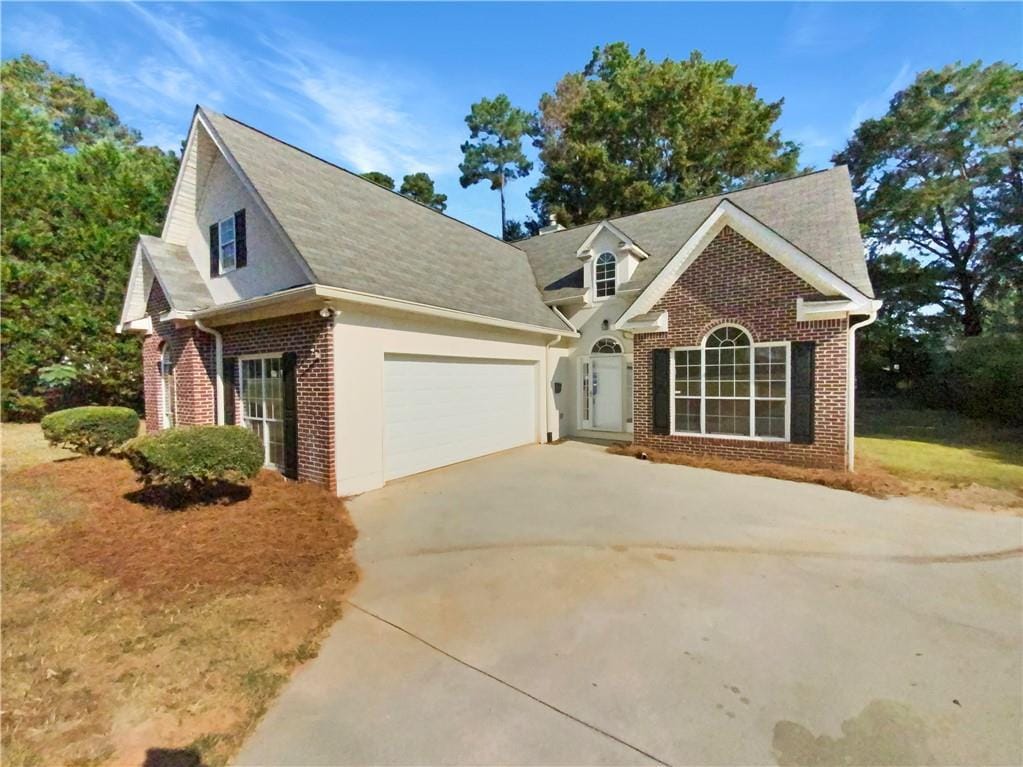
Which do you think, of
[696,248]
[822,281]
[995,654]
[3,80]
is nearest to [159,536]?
[995,654]

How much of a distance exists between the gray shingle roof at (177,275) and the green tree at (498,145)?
96.5 feet

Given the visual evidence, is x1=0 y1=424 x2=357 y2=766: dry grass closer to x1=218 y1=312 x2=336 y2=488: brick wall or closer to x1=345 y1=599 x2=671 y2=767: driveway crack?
x1=345 y1=599 x2=671 y2=767: driveway crack

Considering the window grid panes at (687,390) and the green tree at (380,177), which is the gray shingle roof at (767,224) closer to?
the window grid panes at (687,390)

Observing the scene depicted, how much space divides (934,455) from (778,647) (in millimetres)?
10194

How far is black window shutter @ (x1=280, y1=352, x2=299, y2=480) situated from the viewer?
766 centimetres

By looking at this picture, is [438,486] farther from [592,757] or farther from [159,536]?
[592,757]

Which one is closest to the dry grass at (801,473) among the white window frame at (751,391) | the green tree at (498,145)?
the white window frame at (751,391)

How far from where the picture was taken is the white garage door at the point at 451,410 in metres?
Result: 8.28

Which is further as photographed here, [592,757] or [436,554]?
[436,554]

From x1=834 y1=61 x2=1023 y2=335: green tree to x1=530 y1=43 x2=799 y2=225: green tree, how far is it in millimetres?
4884

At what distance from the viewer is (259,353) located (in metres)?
8.57

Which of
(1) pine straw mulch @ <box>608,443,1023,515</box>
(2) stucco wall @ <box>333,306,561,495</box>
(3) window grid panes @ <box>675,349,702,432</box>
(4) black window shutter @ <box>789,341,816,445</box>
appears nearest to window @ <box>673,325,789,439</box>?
(3) window grid panes @ <box>675,349,702,432</box>

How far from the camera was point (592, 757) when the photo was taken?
2.43 m

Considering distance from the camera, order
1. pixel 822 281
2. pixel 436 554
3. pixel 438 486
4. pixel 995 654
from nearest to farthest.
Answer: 1. pixel 995 654
2. pixel 436 554
3. pixel 438 486
4. pixel 822 281
